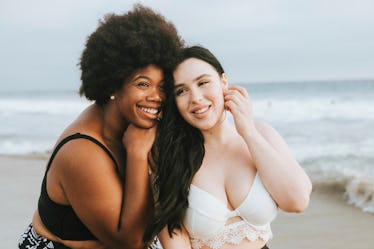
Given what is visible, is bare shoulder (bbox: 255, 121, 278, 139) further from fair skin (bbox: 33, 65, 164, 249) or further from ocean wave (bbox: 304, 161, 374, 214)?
ocean wave (bbox: 304, 161, 374, 214)

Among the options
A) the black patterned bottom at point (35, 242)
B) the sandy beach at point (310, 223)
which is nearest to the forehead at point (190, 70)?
the black patterned bottom at point (35, 242)

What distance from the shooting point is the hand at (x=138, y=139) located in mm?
2933

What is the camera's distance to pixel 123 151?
3.21 metres

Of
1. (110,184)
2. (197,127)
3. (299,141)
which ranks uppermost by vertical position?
(197,127)

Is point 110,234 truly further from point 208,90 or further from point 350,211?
point 350,211

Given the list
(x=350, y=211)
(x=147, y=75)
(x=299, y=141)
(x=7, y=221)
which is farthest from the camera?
(x=299, y=141)

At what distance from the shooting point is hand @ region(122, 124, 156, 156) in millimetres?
2933

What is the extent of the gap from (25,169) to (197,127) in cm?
732

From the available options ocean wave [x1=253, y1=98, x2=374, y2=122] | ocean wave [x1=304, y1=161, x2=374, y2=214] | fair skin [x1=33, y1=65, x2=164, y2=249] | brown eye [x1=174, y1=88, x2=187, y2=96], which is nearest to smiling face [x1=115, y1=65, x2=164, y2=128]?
fair skin [x1=33, y1=65, x2=164, y2=249]

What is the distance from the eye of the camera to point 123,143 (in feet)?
10.0

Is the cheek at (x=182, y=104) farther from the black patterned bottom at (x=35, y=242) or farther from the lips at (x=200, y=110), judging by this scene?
the black patterned bottom at (x=35, y=242)

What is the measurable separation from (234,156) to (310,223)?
361 cm

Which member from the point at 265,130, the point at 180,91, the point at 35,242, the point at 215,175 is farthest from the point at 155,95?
the point at 35,242

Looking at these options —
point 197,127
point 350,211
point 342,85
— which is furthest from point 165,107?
point 342,85
